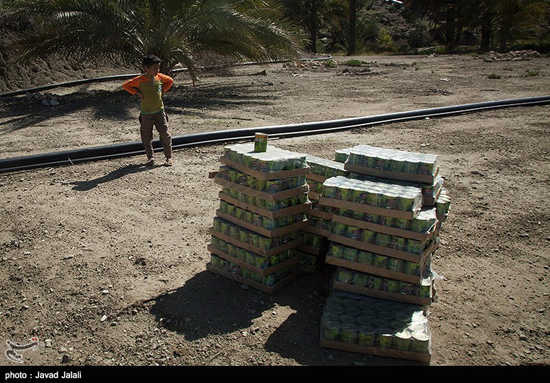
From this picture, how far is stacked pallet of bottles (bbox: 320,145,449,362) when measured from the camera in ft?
10.8

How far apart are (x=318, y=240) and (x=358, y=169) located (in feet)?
2.54

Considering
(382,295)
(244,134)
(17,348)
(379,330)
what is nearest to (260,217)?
(382,295)

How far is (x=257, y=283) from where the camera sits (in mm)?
4051

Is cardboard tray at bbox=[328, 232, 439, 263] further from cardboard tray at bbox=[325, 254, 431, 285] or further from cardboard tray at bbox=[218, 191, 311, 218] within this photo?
cardboard tray at bbox=[218, 191, 311, 218]

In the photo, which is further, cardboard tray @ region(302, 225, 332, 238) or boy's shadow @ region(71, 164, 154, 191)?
boy's shadow @ region(71, 164, 154, 191)

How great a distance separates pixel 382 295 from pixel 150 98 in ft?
15.5

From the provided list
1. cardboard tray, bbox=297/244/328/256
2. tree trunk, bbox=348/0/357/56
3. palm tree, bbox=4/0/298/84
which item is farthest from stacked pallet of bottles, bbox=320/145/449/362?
tree trunk, bbox=348/0/357/56

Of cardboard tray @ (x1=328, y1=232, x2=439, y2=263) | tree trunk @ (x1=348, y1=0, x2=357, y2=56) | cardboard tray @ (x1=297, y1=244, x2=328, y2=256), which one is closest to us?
cardboard tray @ (x1=328, y1=232, x2=439, y2=263)

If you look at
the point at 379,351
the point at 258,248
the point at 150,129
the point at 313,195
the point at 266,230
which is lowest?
the point at 379,351

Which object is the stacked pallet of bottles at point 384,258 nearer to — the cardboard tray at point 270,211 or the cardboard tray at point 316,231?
the cardboard tray at point 316,231

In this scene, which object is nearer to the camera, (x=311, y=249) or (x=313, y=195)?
(x=311, y=249)

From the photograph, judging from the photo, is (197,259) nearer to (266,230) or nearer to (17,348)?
(266,230)

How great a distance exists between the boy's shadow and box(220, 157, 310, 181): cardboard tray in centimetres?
287

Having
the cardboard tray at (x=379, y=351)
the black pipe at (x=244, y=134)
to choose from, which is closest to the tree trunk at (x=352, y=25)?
the black pipe at (x=244, y=134)
